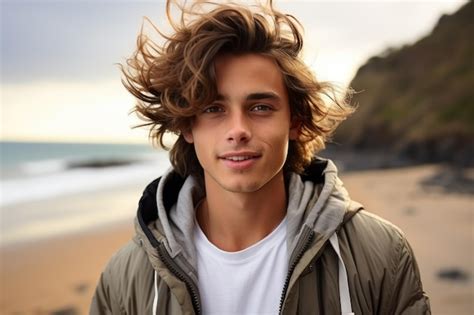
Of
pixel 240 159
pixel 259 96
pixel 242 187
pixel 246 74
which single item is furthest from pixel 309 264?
pixel 246 74

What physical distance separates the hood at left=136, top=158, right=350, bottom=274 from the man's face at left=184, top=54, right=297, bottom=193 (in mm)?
270

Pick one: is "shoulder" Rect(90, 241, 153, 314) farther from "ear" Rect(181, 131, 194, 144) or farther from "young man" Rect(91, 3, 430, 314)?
"ear" Rect(181, 131, 194, 144)

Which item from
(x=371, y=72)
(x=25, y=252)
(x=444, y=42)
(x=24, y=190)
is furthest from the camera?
(x=371, y=72)

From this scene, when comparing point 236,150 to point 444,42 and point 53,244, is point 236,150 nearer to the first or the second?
point 53,244

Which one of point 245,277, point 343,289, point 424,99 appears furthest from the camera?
point 424,99

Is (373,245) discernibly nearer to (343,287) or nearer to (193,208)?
(343,287)

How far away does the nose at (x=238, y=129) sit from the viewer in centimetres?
288

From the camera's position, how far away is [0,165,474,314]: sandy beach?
7895 millimetres

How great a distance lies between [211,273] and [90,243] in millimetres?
9465

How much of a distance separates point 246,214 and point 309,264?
555mm

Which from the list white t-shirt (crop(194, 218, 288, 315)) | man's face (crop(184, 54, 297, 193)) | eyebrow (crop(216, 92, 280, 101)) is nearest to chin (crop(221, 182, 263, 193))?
man's face (crop(184, 54, 297, 193))

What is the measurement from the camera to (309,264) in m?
2.81

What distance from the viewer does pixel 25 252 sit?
1129 centimetres

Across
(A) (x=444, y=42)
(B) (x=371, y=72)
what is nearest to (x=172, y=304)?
(A) (x=444, y=42)
